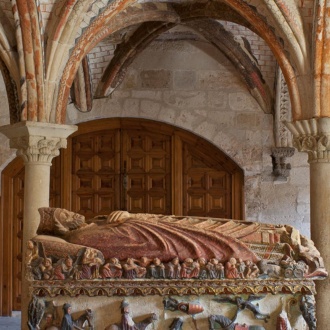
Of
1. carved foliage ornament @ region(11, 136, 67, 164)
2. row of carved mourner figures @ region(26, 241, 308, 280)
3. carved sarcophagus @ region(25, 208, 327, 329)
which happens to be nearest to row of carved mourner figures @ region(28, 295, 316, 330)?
carved sarcophagus @ region(25, 208, 327, 329)

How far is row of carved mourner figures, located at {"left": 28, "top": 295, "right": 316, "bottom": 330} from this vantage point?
4730 mm

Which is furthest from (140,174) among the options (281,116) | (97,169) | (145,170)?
(281,116)

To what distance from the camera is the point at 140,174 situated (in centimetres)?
1099

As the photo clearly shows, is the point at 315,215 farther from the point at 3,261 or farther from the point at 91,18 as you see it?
the point at 3,261

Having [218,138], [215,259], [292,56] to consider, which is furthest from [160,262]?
[218,138]

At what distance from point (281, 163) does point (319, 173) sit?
10.1 ft

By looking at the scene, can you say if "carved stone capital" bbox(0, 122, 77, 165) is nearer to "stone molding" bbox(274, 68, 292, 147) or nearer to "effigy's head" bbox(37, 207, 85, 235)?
"effigy's head" bbox(37, 207, 85, 235)

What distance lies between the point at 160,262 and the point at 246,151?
20.1 ft

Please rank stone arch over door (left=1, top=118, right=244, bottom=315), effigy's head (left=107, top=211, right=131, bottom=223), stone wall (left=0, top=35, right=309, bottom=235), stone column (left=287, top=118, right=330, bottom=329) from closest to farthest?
effigy's head (left=107, top=211, right=131, bottom=223) → stone column (left=287, top=118, right=330, bottom=329) → stone wall (left=0, top=35, right=309, bottom=235) → stone arch over door (left=1, top=118, right=244, bottom=315)

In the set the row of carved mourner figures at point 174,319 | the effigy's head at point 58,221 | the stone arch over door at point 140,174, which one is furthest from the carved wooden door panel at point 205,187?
the row of carved mourner figures at point 174,319

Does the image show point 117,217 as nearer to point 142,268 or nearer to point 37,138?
point 142,268

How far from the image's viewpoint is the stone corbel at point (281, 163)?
418 inches

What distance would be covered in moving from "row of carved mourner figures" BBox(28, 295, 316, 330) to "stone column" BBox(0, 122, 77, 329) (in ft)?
9.51

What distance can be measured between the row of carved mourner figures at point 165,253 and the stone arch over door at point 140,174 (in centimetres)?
594
